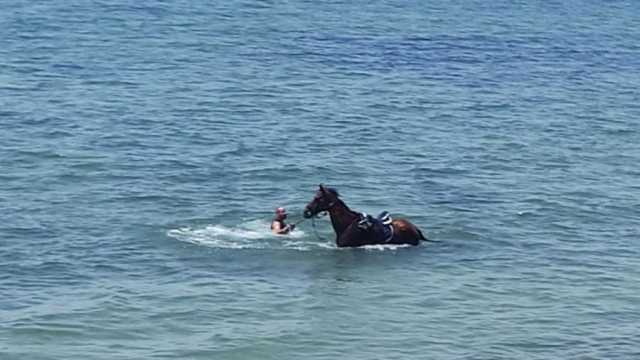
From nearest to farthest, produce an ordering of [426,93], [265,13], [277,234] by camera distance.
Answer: [277,234], [426,93], [265,13]

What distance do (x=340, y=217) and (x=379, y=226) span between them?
28.5 inches

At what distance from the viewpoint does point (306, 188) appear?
3478cm

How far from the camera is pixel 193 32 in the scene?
58125 mm

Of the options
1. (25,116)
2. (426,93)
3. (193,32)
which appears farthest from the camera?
(193,32)

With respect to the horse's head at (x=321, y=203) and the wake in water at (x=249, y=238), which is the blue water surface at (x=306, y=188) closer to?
the wake in water at (x=249, y=238)

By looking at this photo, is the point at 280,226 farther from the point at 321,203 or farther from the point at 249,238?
the point at 321,203

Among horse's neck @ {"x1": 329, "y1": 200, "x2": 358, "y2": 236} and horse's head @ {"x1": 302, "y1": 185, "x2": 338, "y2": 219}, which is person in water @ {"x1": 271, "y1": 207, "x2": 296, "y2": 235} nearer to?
horse's head @ {"x1": 302, "y1": 185, "x2": 338, "y2": 219}

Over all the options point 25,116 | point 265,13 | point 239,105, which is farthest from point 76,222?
point 265,13

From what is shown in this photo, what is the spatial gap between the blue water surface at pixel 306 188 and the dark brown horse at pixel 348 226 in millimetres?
219

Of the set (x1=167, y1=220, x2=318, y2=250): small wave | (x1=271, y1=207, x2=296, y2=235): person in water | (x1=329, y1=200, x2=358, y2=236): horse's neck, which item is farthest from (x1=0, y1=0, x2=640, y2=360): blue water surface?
(x1=329, y1=200, x2=358, y2=236): horse's neck

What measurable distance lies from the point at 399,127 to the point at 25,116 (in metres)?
9.13

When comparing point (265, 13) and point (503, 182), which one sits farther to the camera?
point (265, 13)

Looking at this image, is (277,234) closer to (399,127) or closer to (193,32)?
(399,127)

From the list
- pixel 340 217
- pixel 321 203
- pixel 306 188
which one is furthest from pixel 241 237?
pixel 306 188
